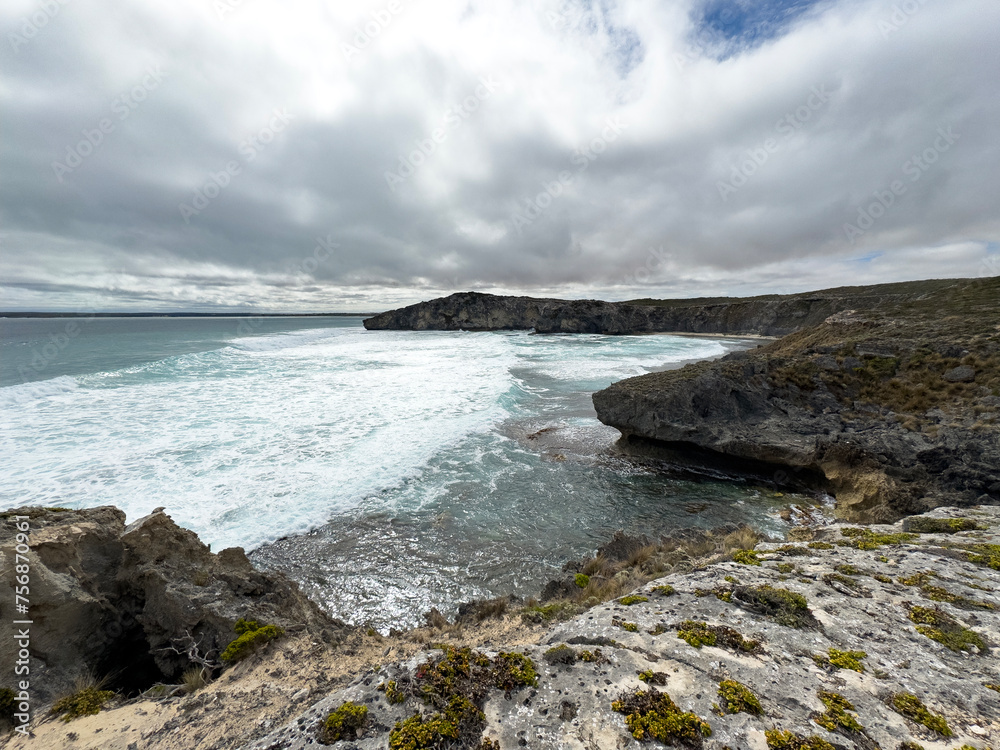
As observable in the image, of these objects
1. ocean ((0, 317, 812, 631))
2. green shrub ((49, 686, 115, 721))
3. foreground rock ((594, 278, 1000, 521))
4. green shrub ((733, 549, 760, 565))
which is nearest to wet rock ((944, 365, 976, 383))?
foreground rock ((594, 278, 1000, 521))

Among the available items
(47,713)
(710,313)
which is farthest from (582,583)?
(710,313)

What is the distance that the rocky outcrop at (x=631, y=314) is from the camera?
269 feet

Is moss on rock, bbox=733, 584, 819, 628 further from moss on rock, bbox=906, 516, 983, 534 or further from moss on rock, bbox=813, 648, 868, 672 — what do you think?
moss on rock, bbox=906, 516, 983, 534

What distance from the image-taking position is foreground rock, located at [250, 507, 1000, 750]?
282cm

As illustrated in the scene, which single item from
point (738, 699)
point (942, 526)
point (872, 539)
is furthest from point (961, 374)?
point (738, 699)

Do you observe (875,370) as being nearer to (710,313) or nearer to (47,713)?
(47,713)

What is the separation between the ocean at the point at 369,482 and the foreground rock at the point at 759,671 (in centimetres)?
415

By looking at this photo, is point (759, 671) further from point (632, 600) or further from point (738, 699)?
point (632, 600)

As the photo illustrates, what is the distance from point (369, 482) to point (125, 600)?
6.85 meters

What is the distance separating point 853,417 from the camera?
39.9 ft

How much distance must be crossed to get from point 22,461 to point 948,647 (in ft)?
73.0

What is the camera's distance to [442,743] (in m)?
2.79

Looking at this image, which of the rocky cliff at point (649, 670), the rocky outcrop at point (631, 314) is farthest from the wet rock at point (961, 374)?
the rocky outcrop at point (631, 314)

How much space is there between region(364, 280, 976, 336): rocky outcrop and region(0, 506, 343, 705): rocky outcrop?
93.4 m
